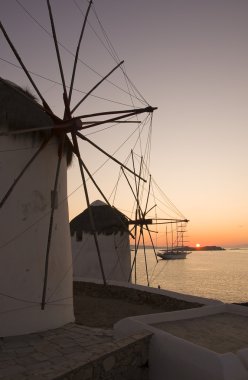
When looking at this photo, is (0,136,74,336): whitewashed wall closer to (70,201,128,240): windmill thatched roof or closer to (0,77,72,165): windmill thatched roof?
(0,77,72,165): windmill thatched roof

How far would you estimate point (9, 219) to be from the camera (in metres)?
8.82

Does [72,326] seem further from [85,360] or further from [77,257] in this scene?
[77,257]

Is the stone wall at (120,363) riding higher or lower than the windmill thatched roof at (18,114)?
lower

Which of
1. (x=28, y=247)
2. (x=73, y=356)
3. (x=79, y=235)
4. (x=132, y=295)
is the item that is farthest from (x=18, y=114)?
(x=79, y=235)

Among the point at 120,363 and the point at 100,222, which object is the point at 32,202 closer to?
the point at 120,363

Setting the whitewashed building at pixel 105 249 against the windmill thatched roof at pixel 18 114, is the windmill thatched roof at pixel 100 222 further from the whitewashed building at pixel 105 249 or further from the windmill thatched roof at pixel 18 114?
the windmill thatched roof at pixel 18 114

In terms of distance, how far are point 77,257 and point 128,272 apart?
11.8 feet

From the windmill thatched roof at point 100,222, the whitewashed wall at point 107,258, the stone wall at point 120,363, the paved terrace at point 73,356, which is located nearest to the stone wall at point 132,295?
the paved terrace at point 73,356

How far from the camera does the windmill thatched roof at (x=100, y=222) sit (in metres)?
23.2

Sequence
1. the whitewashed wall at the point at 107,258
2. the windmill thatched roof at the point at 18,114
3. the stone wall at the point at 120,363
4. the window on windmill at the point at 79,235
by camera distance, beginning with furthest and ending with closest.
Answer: the window on windmill at the point at 79,235, the whitewashed wall at the point at 107,258, the windmill thatched roof at the point at 18,114, the stone wall at the point at 120,363

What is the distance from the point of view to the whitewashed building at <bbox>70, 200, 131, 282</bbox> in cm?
2275

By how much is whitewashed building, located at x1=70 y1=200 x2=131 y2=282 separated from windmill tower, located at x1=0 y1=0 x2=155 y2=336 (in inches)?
504

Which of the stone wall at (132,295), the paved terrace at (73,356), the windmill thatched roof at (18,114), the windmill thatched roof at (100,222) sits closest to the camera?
the paved terrace at (73,356)

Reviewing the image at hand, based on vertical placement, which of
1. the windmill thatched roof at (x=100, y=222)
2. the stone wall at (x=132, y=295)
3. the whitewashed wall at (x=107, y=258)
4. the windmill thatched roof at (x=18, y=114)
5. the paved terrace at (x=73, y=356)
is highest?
the windmill thatched roof at (x=18, y=114)
